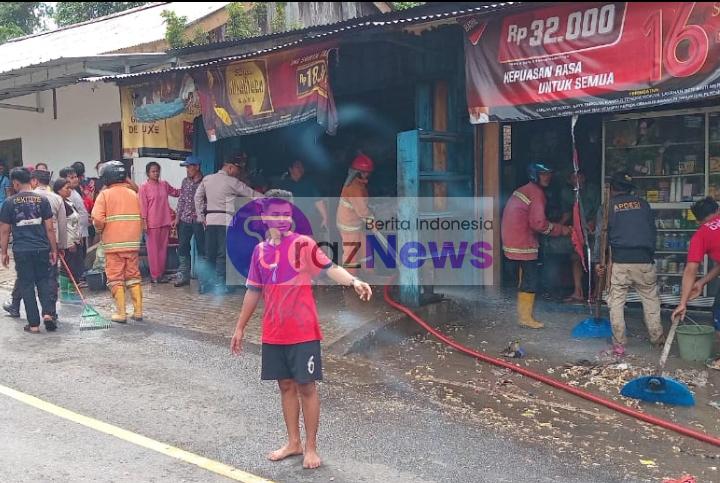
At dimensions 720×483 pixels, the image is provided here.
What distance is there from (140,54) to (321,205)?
4.17 metres

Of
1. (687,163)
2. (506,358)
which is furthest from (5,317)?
(687,163)

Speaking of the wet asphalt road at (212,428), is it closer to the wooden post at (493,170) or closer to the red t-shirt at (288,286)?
the red t-shirt at (288,286)

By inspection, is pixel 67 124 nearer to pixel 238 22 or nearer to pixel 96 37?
pixel 96 37

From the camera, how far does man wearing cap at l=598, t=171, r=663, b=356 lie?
21.3ft

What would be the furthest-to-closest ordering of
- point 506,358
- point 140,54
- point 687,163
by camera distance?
1. point 140,54
2. point 687,163
3. point 506,358

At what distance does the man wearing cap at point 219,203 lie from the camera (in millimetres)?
8820

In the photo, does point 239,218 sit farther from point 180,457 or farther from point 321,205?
point 180,457

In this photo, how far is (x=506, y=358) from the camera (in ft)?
22.0

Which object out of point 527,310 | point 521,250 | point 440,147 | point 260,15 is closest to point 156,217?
point 440,147

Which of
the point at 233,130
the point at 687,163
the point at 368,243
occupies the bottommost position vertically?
the point at 368,243

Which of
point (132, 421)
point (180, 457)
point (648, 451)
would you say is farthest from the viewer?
point (132, 421)

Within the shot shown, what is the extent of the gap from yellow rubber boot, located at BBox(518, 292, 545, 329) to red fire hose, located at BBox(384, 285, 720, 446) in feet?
3.13

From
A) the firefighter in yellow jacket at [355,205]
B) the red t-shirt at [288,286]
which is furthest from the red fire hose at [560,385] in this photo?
the red t-shirt at [288,286]

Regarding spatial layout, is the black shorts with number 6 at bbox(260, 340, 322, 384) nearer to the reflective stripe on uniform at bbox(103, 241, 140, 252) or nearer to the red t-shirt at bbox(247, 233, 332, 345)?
the red t-shirt at bbox(247, 233, 332, 345)
